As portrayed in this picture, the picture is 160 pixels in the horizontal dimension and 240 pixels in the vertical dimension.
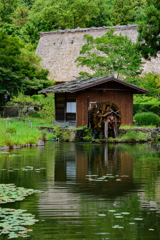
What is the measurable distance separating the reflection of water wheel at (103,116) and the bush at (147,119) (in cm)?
326

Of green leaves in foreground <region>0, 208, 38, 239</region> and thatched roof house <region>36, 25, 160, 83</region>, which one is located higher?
thatched roof house <region>36, 25, 160, 83</region>

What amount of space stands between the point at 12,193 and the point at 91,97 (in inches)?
788

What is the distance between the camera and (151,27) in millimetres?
28859

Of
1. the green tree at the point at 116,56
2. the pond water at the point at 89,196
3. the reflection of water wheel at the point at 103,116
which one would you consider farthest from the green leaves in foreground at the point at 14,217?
the green tree at the point at 116,56

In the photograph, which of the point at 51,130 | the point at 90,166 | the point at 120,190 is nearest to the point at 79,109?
the point at 51,130

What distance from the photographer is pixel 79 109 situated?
28.9 metres

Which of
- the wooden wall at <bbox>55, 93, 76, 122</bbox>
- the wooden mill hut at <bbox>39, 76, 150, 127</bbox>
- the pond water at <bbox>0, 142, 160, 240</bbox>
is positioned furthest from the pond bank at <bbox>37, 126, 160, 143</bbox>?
the pond water at <bbox>0, 142, 160, 240</bbox>

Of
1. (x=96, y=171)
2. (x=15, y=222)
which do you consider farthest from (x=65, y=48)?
(x=15, y=222)

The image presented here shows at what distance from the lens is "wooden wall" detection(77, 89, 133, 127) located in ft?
94.6

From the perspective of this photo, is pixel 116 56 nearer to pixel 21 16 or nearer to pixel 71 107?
pixel 71 107

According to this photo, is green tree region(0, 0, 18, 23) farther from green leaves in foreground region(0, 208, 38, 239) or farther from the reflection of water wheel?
green leaves in foreground region(0, 208, 38, 239)

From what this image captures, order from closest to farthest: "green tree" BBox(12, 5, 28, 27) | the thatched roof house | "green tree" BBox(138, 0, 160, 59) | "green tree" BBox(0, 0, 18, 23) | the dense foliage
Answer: "green tree" BBox(138, 0, 160, 59), the dense foliage, the thatched roof house, "green tree" BBox(0, 0, 18, 23), "green tree" BBox(12, 5, 28, 27)

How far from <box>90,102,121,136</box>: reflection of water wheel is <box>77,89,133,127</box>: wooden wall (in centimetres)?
155

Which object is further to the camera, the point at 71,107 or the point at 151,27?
the point at 71,107
